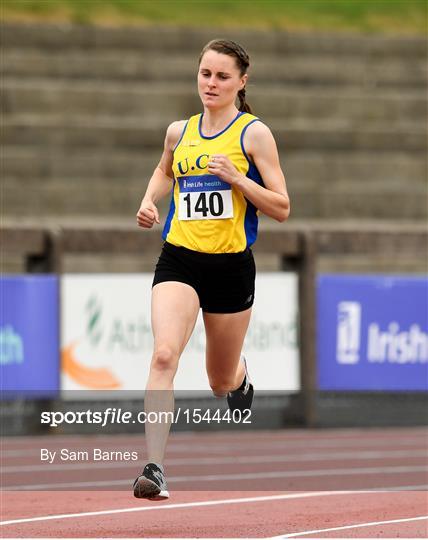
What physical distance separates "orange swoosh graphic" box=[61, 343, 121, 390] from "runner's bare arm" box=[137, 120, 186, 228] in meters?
5.81

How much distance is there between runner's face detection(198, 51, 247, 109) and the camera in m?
6.66

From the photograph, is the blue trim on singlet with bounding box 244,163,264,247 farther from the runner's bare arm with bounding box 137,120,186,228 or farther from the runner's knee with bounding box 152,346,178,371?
the runner's knee with bounding box 152,346,178,371

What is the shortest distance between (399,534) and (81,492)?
8.61ft

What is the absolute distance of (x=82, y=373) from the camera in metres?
12.8

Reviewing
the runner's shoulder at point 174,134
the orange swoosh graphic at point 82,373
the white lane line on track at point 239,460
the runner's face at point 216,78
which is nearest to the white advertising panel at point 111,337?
the orange swoosh graphic at point 82,373

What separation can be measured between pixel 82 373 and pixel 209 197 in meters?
6.40

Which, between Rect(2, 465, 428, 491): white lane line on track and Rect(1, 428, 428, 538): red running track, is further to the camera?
Rect(2, 465, 428, 491): white lane line on track

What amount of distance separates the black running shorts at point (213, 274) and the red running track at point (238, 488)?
3.56 feet

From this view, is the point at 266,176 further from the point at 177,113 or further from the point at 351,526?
the point at 177,113

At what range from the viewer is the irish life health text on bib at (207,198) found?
21.7 ft

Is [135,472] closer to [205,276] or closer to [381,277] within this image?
[205,276]

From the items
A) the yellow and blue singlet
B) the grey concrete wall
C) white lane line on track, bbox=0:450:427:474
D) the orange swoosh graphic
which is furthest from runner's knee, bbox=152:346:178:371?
the grey concrete wall

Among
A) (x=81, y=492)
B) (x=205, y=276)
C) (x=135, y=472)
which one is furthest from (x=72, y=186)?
(x=205, y=276)

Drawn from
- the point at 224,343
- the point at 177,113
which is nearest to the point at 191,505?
the point at 224,343
